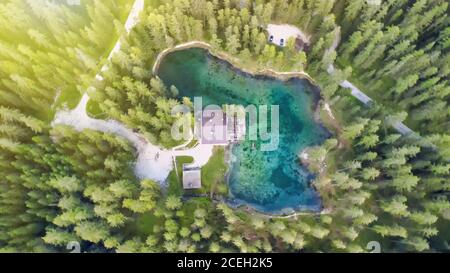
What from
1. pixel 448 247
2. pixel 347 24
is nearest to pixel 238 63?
pixel 347 24

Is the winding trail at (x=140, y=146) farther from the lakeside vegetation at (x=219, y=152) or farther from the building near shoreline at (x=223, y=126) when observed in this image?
the building near shoreline at (x=223, y=126)

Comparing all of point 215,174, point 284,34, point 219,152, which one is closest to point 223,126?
point 219,152

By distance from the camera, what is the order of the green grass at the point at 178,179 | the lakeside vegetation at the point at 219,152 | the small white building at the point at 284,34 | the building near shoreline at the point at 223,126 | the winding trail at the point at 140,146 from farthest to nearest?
1. the small white building at the point at 284,34
2. the building near shoreline at the point at 223,126
3. the winding trail at the point at 140,146
4. the green grass at the point at 178,179
5. the lakeside vegetation at the point at 219,152

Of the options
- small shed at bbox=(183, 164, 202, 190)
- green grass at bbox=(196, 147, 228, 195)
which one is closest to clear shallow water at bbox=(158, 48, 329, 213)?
green grass at bbox=(196, 147, 228, 195)

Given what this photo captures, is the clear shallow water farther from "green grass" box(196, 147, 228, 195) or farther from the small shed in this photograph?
the small shed

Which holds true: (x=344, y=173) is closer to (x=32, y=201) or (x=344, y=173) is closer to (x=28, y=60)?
(x=32, y=201)

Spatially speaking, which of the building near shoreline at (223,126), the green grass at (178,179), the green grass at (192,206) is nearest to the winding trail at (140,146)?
the green grass at (178,179)

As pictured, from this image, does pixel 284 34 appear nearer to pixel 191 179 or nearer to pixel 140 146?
pixel 191 179
